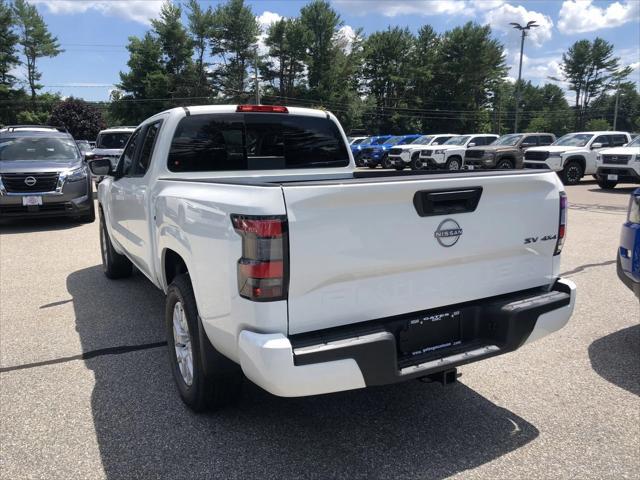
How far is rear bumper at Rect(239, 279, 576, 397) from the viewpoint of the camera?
7.32 feet

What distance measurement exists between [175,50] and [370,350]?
6384 cm

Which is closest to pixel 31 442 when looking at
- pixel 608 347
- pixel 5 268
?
pixel 608 347

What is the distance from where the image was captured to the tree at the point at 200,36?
59.6 meters

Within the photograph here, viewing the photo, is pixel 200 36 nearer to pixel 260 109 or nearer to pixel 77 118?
pixel 77 118

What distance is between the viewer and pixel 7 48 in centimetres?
5894

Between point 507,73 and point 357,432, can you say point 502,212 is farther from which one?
point 507,73

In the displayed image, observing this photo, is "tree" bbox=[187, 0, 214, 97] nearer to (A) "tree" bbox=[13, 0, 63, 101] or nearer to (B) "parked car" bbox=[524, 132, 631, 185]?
(A) "tree" bbox=[13, 0, 63, 101]

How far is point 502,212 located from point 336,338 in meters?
1.18

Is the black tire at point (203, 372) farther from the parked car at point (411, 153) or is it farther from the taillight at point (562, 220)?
the parked car at point (411, 153)

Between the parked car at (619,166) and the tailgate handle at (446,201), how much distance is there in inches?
606

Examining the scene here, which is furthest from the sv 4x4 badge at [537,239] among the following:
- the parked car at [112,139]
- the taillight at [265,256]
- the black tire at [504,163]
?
the black tire at [504,163]

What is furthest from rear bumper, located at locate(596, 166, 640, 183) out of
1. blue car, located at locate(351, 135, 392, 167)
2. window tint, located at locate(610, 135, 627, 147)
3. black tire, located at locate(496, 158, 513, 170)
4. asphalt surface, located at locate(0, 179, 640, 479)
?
blue car, located at locate(351, 135, 392, 167)

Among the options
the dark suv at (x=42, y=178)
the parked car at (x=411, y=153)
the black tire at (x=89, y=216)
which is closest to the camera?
the dark suv at (x=42, y=178)

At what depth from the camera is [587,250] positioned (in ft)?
24.9
